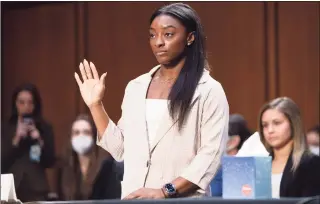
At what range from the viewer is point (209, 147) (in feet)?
7.18

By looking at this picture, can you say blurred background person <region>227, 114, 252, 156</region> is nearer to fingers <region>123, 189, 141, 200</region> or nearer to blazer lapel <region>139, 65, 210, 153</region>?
blazer lapel <region>139, 65, 210, 153</region>

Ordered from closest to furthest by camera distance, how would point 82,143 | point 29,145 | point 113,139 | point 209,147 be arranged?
point 209,147 < point 113,139 < point 29,145 < point 82,143

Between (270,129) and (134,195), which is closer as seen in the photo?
(134,195)

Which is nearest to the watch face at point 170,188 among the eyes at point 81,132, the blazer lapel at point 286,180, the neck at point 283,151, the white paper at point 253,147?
the white paper at point 253,147

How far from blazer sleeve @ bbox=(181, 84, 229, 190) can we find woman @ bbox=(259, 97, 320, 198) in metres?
1.12

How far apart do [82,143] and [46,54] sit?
177cm

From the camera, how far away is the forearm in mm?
2258

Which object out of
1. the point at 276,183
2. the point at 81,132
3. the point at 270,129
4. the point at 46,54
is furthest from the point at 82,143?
the point at 46,54

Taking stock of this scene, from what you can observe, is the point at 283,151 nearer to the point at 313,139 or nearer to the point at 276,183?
the point at 276,183

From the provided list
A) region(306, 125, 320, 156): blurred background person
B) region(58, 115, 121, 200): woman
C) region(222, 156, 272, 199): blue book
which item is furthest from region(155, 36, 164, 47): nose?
region(306, 125, 320, 156): blurred background person

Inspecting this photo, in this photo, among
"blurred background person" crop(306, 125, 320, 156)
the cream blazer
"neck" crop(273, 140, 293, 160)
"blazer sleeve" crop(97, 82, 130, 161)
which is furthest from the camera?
"blurred background person" crop(306, 125, 320, 156)

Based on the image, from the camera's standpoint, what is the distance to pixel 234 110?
6246 mm

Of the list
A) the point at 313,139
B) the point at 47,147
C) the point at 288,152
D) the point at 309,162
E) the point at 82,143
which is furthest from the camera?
the point at 313,139

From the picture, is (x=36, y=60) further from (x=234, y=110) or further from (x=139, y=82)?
(x=139, y=82)
